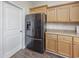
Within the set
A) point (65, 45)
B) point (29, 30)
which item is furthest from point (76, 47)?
point (29, 30)

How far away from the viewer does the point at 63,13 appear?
323cm

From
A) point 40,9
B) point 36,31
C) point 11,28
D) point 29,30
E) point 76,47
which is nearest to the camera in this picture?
point 76,47

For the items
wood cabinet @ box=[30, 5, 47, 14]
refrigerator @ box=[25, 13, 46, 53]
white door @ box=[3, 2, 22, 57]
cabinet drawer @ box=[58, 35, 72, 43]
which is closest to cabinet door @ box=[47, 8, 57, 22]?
wood cabinet @ box=[30, 5, 47, 14]

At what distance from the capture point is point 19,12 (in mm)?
3748

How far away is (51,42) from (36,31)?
Result: 2.41 ft

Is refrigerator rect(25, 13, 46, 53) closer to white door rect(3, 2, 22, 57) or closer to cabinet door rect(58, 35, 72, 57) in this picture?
white door rect(3, 2, 22, 57)

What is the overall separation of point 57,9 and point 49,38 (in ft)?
3.83

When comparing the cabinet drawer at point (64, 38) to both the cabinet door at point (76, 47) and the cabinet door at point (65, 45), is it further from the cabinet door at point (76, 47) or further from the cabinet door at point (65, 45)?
the cabinet door at point (76, 47)

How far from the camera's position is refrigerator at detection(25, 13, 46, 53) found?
3379 millimetres

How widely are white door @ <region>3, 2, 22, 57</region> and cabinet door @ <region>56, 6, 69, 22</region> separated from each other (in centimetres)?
164

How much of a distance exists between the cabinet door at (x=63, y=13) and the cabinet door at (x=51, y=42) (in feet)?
2.35

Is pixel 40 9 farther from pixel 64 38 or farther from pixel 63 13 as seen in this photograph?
pixel 64 38

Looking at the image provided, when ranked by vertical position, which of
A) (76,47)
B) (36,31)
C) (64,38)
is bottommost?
(76,47)

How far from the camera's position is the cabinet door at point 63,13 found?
123 inches
